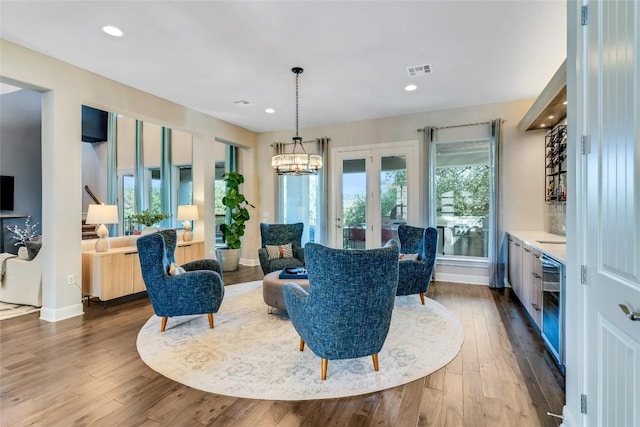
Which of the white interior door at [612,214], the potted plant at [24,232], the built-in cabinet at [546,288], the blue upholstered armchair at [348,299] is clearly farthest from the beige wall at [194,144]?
the white interior door at [612,214]

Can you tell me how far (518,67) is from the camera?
155 inches

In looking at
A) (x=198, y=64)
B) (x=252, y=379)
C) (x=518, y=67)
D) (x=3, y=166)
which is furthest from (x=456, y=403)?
(x=3, y=166)

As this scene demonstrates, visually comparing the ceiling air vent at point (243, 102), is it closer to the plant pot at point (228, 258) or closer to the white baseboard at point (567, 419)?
the plant pot at point (228, 258)

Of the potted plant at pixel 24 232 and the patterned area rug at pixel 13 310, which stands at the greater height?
the potted plant at pixel 24 232

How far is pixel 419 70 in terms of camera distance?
158 inches

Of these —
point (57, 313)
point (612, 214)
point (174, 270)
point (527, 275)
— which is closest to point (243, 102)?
point (174, 270)

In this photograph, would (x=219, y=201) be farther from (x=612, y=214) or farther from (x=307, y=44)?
(x=612, y=214)

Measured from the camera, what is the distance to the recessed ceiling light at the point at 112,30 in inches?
121

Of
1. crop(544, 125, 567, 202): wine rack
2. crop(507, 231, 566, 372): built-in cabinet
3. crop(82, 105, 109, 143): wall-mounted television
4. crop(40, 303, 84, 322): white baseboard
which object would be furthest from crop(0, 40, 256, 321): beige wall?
crop(544, 125, 567, 202): wine rack

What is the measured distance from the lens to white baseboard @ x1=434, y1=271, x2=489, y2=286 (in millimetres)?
5414

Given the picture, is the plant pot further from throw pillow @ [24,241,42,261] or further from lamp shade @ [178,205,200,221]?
throw pillow @ [24,241,42,261]

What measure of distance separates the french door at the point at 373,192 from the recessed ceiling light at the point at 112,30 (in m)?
4.16

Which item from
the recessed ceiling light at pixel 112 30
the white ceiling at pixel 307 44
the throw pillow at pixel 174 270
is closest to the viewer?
the white ceiling at pixel 307 44

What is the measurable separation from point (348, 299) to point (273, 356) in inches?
41.6
